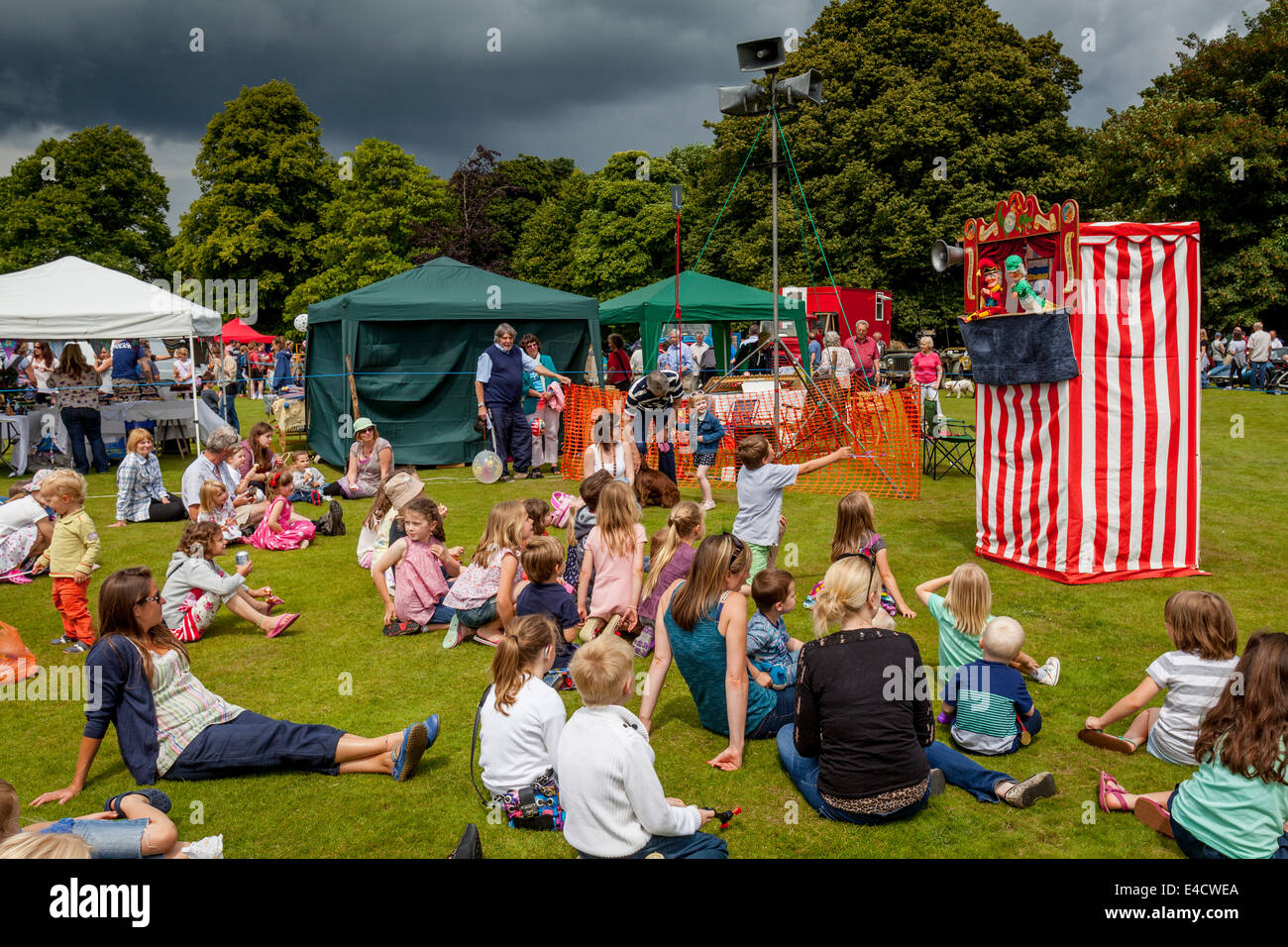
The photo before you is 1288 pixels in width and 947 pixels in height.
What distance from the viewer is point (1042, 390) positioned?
8188 millimetres

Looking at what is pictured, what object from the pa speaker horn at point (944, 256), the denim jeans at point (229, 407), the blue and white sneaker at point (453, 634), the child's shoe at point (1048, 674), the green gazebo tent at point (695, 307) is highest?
the green gazebo tent at point (695, 307)

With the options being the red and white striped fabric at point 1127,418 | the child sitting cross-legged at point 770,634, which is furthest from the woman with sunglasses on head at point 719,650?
the red and white striped fabric at point 1127,418

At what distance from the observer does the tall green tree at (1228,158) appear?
28047 millimetres

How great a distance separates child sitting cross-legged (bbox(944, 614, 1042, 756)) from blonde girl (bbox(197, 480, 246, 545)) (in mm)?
6638

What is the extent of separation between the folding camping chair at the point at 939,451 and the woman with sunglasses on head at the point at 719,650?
8.68 metres

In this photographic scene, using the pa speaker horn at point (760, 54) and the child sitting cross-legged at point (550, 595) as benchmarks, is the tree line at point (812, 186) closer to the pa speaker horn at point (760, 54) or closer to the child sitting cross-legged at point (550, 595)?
the pa speaker horn at point (760, 54)

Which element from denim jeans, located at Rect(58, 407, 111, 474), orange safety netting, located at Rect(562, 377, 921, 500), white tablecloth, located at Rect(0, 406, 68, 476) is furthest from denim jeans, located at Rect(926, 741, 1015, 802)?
white tablecloth, located at Rect(0, 406, 68, 476)

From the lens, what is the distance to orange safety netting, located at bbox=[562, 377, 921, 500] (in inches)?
524

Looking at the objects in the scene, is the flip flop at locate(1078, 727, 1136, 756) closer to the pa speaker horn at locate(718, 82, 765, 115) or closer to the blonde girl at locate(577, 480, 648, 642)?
the blonde girl at locate(577, 480, 648, 642)

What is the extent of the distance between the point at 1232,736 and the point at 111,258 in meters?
52.3

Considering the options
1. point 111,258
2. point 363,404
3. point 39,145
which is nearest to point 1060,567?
point 363,404

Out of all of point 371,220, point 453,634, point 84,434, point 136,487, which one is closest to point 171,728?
point 453,634

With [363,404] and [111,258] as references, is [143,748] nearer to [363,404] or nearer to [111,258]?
[363,404]
